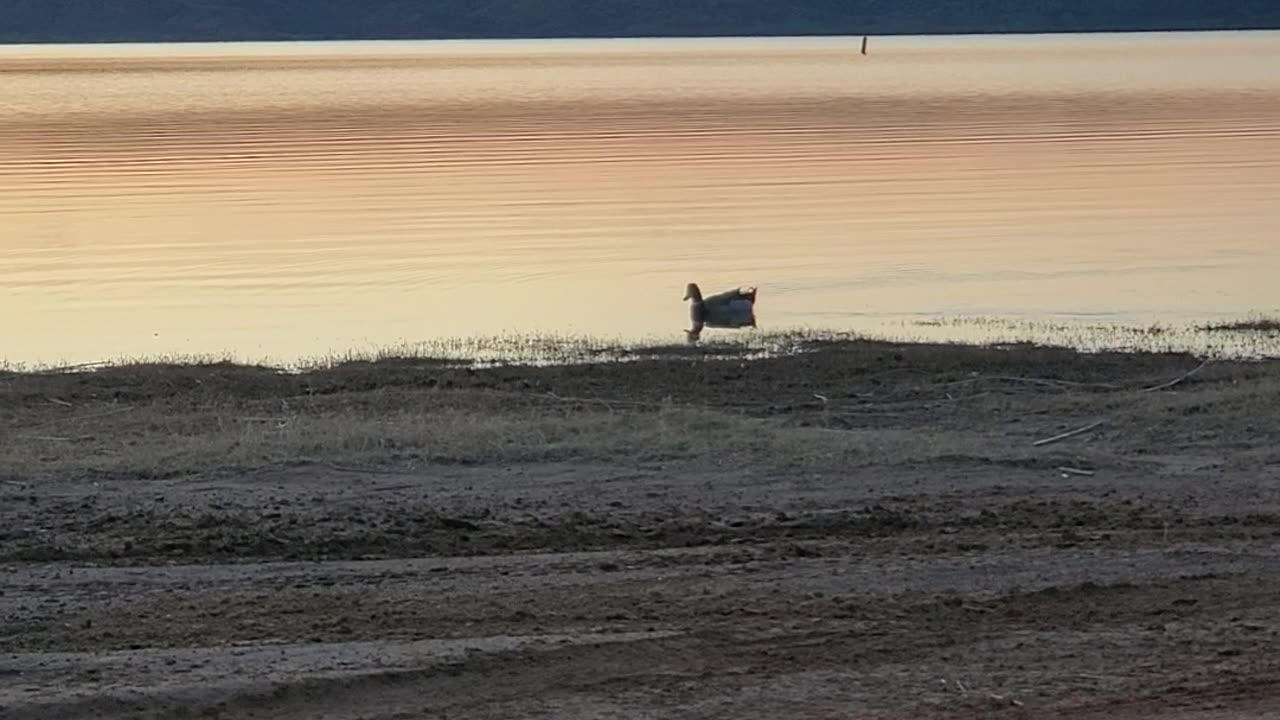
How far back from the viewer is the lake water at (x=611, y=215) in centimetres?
2184

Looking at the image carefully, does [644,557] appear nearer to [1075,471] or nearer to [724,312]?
[1075,471]

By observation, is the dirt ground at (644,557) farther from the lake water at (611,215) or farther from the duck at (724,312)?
the lake water at (611,215)

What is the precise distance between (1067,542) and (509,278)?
54.2 feet

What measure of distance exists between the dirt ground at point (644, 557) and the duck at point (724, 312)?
538cm

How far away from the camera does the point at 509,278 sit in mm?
24938

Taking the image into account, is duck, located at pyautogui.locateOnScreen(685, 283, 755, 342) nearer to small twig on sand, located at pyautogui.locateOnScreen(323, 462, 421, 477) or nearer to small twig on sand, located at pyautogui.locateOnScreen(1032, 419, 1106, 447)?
small twig on sand, located at pyautogui.locateOnScreen(1032, 419, 1106, 447)

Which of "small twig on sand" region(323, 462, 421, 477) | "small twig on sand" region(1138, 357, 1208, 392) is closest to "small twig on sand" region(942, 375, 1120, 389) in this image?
"small twig on sand" region(1138, 357, 1208, 392)

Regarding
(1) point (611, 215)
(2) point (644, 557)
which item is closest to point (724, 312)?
(2) point (644, 557)

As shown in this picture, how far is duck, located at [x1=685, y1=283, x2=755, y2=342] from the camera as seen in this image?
65.3 ft

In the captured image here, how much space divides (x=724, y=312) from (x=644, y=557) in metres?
11.5

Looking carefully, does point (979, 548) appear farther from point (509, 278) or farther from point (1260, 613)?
point (509, 278)

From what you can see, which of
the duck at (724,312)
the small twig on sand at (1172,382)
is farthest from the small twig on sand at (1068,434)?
the duck at (724,312)

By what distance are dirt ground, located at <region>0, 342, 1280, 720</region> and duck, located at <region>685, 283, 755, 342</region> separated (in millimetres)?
5385

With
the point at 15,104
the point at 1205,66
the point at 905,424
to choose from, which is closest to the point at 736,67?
the point at 1205,66
